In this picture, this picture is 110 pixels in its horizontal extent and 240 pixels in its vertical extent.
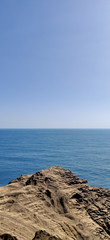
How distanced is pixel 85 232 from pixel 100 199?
3.66 m

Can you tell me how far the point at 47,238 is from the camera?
6309 mm

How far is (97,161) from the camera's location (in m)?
51.3

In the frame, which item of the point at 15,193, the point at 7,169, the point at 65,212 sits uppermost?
the point at 15,193

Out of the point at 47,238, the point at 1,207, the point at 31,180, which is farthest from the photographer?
the point at 31,180

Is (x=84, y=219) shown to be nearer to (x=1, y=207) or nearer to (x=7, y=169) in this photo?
(x=1, y=207)

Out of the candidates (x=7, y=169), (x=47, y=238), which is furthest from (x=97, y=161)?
(x=47, y=238)

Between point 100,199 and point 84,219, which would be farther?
point 100,199

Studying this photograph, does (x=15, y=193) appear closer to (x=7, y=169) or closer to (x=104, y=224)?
(x=104, y=224)

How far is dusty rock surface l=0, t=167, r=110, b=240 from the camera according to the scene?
7.57 meters

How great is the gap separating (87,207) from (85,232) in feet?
7.31

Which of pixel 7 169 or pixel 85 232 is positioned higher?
pixel 85 232

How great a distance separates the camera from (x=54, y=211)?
9758mm

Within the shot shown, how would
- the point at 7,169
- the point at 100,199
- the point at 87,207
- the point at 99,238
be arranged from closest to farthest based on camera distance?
1. the point at 99,238
2. the point at 87,207
3. the point at 100,199
4. the point at 7,169

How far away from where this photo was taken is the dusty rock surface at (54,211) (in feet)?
24.8
